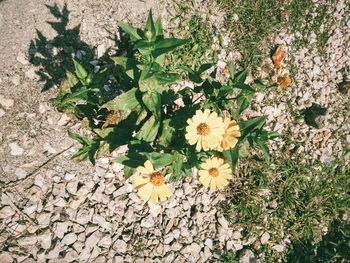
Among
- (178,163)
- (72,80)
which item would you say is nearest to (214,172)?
(178,163)

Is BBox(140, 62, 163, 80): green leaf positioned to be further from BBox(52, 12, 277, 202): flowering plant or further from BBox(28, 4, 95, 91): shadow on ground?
BBox(28, 4, 95, 91): shadow on ground

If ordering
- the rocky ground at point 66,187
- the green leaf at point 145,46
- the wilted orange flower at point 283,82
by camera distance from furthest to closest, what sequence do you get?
the wilted orange flower at point 283,82, the rocky ground at point 66,187, the green leaf at point 145,46

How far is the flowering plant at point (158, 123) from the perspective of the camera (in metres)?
2.34

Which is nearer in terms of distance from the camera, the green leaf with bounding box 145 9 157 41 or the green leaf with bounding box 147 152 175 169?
the green leaf with bounding box 145 9 157 41

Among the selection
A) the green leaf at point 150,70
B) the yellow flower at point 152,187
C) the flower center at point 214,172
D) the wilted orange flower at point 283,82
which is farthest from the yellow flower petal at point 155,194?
the wilted orange flower at point 283,82

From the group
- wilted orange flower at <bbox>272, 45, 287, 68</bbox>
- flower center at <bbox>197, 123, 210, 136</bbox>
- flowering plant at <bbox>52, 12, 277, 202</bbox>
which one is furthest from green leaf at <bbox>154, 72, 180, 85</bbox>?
wilted orange flower at <bbox>272, 45, 287, 68</bbox>

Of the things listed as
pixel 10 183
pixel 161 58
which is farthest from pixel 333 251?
pixel 10 183

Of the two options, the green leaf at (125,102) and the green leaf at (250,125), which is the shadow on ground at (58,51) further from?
the green leaf at (250,125)

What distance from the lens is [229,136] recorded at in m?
2.39

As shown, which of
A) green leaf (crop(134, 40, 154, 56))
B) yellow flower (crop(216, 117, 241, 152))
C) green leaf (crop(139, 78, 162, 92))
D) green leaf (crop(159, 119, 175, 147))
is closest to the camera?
green leaf (crop(134, 40, 154, 56))

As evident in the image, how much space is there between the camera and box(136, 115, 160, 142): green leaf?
253 centimetres

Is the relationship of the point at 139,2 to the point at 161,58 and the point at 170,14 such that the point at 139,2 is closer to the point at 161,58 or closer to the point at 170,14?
the point at 170,14

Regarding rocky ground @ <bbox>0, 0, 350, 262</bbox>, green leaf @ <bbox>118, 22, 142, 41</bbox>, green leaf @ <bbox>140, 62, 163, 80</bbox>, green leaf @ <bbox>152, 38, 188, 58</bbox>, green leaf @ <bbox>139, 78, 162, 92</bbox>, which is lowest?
rocky ground @ <bbox>0, 0, 350, 262</bbox>

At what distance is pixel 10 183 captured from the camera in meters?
3.00
